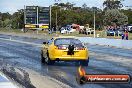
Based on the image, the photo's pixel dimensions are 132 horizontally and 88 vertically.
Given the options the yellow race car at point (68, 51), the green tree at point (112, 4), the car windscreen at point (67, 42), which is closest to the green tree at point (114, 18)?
the green tree at point (112, 4)

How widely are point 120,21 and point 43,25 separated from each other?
134 ft

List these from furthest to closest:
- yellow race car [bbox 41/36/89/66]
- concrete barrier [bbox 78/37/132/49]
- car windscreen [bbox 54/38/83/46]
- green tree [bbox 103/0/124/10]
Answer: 1. green tree [bbox 103/0/124/10]
2. concrete barrier [bbox 78/37/132/49]
3. car windscreen [bbox 54/38/83/46]
4. yellow race car [bbox 41/36/89/66]

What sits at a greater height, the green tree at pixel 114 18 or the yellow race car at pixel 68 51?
the green tree at pixel 114 18

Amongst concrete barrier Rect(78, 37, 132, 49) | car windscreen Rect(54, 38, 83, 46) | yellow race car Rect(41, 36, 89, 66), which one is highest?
car windscreen Rect(54, 38, 83, 46)

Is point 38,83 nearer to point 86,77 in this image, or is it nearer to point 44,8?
point 86,77

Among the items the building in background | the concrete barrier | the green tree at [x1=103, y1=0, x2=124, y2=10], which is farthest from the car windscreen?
the green tree at [x1=103, y1=0, x2=124, y2=10]

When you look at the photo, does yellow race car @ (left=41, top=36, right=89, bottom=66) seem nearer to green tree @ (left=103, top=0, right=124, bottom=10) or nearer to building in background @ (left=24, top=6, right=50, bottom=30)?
building in background @ (left=24, top=6, right=50, bottom=30)

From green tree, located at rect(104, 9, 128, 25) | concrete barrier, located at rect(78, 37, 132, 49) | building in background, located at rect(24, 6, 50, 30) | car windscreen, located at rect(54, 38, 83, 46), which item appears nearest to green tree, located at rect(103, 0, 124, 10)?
green tree, located at rect(104, 9, 128, 25)

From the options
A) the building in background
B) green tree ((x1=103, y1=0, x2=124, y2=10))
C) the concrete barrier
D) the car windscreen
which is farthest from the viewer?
green tree ((x1=103, y1=0, x2=124, y2=10))

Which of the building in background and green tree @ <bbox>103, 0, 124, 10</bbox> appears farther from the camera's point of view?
green tree @ <bbox>103, 0, 124, 10</bbox>

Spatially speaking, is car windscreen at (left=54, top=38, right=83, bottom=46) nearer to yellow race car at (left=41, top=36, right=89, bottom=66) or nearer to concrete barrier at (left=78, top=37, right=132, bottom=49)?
yellow race car at (left=41, top=36, right=89, bottom=66)

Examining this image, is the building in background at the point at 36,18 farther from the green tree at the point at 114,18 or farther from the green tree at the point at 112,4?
the green tree at the point at 112,4

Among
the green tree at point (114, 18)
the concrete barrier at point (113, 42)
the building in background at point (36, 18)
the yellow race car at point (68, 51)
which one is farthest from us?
the green tree at point (114, 18)

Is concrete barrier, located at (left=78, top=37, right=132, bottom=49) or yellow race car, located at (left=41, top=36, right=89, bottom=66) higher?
yellow race car, located at (left=41, top=36, right=89, bottom=66)
